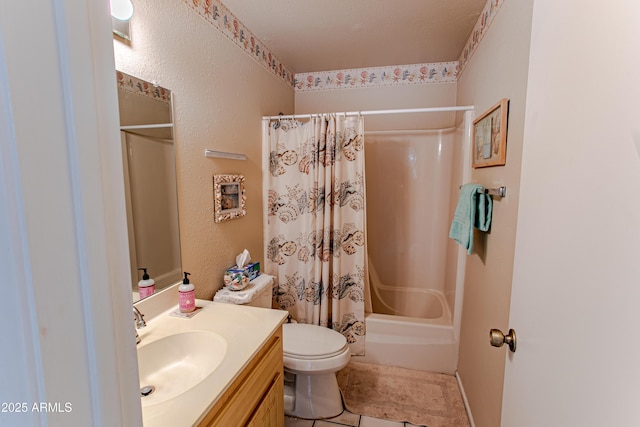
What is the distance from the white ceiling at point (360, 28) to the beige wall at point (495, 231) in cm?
27

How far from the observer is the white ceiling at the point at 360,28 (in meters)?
1.66

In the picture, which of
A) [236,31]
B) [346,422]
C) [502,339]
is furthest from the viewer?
[236,31]

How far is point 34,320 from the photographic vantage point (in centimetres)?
30

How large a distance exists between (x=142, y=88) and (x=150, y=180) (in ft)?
1.23

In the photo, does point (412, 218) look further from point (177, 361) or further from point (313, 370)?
point (177, 361)

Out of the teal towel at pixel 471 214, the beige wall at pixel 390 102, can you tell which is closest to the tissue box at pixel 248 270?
the teal towel at pixel 471 214

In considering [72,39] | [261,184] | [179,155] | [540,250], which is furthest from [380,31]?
[72,39]

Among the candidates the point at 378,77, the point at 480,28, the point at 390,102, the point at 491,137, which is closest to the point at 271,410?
the point at 491,137

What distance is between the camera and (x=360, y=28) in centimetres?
190

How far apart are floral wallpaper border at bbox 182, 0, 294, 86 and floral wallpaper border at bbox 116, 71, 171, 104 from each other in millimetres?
494

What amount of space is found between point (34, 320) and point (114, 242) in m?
0.11

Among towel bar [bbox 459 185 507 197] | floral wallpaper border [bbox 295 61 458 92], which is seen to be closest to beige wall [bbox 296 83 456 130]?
floral wallpaper border [bbox 295 61 458 92]

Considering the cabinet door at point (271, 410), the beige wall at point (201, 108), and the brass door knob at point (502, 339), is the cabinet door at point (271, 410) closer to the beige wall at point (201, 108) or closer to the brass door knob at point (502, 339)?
the beige wall at point (201, 108)

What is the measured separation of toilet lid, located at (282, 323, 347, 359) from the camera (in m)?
1.62
